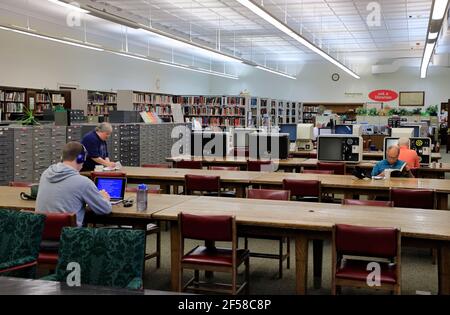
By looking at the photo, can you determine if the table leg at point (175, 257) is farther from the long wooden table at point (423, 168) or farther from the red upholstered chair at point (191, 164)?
the long wooden table at point (423, 168)

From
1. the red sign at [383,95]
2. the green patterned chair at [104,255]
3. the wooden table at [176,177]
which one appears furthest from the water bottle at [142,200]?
the red sign at [383,95]

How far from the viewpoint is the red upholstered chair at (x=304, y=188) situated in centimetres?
596

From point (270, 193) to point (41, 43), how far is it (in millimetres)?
11335

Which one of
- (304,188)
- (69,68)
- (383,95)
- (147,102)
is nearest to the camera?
(304,188)

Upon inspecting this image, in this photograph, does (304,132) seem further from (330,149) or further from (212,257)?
(212,257)

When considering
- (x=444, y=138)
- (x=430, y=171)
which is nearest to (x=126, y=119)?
(x=430, y=171)

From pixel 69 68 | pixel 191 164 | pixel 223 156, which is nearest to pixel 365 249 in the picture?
pixel 191 164

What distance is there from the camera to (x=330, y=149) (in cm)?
840

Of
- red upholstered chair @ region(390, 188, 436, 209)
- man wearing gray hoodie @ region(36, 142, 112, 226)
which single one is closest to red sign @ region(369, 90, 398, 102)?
red upholstered chair @ region(390, 188, 436, 209)

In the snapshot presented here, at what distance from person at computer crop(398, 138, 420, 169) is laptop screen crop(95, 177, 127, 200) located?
4743 millimetres

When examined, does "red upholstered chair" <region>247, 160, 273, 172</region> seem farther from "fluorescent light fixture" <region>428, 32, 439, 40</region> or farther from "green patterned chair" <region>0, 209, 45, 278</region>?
"green patterned chair" <region>0, 209, 45, 278</region>

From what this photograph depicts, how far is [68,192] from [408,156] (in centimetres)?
551

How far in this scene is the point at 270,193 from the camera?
5141 mm
